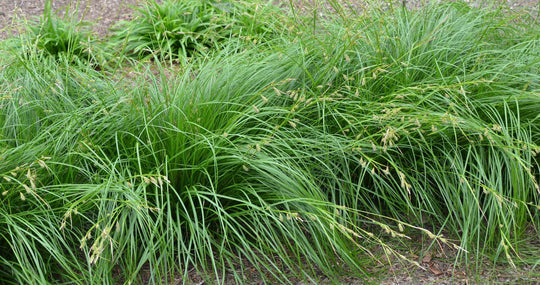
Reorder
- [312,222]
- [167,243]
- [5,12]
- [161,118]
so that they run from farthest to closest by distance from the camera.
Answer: [5,12] < [161,118] < [312,222] < [167,243]

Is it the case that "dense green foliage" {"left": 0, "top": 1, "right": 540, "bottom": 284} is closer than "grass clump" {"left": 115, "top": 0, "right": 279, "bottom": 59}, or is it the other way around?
"dense green foliage" {"left": 0, "top": 1, "right": 540, "bottom": 284}

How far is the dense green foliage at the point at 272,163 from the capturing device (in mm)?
2994

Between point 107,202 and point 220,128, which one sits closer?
point 107,202

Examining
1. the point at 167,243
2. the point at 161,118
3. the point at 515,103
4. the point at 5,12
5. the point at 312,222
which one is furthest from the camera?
the point at 5,12

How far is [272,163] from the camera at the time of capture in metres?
3.15

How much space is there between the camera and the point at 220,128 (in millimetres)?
3393

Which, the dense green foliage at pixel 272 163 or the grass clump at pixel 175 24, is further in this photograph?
the grass clump at pixel 175 24

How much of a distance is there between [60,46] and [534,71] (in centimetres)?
404

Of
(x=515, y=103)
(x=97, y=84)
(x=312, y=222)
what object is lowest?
(x=312, y=222)

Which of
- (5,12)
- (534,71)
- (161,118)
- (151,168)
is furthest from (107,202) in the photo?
(5,12)

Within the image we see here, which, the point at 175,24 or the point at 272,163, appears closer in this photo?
the point at 272,163

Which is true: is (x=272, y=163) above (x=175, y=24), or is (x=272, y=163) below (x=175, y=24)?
below

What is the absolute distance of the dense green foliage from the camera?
2.99 m

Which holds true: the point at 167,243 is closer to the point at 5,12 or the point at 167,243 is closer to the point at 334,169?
the point at 334,169
